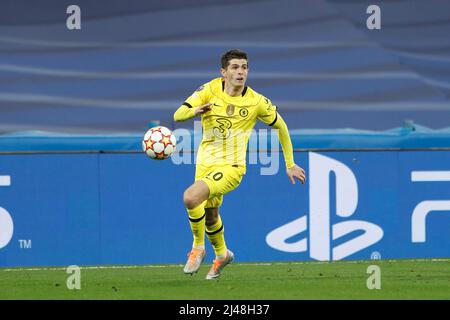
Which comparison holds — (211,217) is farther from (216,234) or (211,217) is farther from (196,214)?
(196,214)

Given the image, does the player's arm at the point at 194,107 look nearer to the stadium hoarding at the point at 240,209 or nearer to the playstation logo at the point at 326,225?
the stadium hoarding at the point at 240,209

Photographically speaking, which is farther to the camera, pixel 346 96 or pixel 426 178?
pixel 346 96

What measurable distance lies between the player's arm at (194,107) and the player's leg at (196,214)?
58 cm

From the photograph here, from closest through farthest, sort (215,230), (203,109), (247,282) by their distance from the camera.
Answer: (203,109) < (247,282) < (215,230)

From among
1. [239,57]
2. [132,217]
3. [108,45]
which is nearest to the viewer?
[239,57]

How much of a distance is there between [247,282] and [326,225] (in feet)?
8.50

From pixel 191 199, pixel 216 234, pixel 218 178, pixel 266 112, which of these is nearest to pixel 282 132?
pixel 266 112

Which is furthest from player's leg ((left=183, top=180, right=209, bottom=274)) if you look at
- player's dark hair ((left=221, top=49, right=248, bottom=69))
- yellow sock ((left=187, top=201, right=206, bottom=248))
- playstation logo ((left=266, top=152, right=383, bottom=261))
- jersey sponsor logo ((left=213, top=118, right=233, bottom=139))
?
playstation logo ((left=266, top=152, right=383, bottom=261))

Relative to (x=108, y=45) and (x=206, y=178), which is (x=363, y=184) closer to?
(x=206, y=178)

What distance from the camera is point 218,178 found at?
32.3ft

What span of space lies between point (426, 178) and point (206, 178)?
10.7 feet

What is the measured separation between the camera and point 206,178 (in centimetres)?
981
